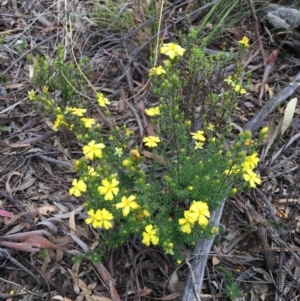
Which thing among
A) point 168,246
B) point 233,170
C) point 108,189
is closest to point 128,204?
point 108,189

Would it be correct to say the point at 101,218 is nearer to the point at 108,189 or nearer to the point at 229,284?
the point at 108,189

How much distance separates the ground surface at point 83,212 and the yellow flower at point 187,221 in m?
0.41

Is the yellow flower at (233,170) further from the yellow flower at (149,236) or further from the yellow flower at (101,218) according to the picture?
the yellow flower at (101,218)

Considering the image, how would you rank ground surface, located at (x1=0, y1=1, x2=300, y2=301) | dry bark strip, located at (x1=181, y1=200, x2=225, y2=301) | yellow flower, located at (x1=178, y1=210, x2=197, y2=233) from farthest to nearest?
ground surface, located at (x1=0, y1=1, x2=300, y2=301) → dry bark strip, located at (x1=181, y1=200, x2=225, y2=301) → yellow flower, located at (x1=178, y1=210, x2=197, y2=233)

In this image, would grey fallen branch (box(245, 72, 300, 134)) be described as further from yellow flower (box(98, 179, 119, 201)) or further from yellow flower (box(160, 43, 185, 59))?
yellow flower (box(98, 179, 119, 201))

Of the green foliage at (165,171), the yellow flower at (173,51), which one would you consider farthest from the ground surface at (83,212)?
the yellow flower at (173,51)

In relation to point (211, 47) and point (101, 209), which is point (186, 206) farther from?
point (211, 47)

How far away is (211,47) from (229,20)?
0.31 metres

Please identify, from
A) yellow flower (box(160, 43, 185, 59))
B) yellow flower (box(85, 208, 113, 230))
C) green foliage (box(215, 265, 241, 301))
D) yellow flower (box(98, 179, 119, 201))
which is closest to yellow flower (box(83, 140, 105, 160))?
yellow flower (box(98, 179, 119, 201))

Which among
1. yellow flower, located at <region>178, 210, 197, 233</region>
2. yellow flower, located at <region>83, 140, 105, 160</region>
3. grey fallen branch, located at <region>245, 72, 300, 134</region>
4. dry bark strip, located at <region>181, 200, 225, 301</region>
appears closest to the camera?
yellow flower, located at <region>178, 210, 197, 233</region>

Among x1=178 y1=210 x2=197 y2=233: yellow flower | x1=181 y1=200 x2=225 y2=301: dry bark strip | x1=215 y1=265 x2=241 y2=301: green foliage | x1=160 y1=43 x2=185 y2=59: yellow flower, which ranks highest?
x1=160 y1=43 x2=185 y2=59: yellow flower

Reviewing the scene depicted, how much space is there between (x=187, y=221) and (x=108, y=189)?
0.38 metres

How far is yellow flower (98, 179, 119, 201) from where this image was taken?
204 centimetres

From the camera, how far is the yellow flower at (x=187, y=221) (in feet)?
6.53
